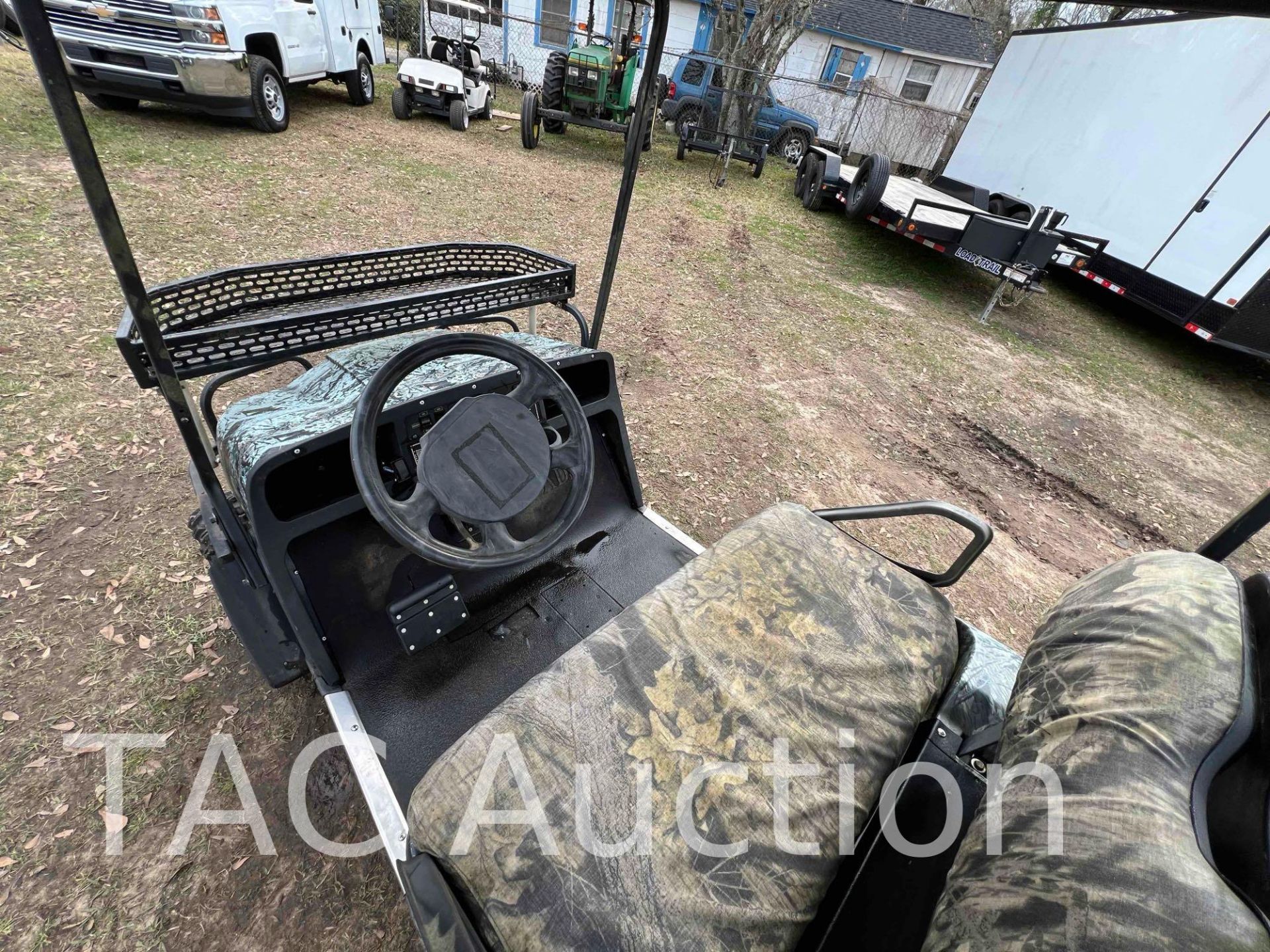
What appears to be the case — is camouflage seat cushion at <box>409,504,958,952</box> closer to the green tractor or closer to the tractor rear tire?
the green tractor

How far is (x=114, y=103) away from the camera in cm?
657

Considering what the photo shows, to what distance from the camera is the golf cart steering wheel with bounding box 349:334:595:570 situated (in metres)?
1.44

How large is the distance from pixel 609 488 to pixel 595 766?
1451 mm

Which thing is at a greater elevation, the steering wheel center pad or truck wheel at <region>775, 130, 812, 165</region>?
the steering wheel center pad

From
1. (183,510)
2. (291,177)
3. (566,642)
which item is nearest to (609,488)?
(566,642)

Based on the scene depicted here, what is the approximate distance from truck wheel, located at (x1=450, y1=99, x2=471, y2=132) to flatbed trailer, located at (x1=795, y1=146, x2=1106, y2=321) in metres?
5.52

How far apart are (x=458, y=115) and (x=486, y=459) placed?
9612mm

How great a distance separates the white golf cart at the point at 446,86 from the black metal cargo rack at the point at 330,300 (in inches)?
337

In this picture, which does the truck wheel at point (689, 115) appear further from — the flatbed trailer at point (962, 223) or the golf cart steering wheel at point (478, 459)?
the golf cart steering wheel at point (478, 459)

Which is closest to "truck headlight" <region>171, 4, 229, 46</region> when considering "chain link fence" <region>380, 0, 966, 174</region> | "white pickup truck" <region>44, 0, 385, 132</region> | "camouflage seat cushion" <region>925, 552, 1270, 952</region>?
"white pickup truck" <region>44, 0, 385, 132</region>

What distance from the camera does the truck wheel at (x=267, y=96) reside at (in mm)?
6355

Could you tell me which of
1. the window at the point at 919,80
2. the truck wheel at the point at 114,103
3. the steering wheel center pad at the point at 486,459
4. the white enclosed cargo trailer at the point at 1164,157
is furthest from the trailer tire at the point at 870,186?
the window at the point at 919,80

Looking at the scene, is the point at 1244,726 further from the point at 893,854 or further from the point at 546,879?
the point at 546,879

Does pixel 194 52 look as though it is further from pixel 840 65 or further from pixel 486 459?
pixel 840 65
